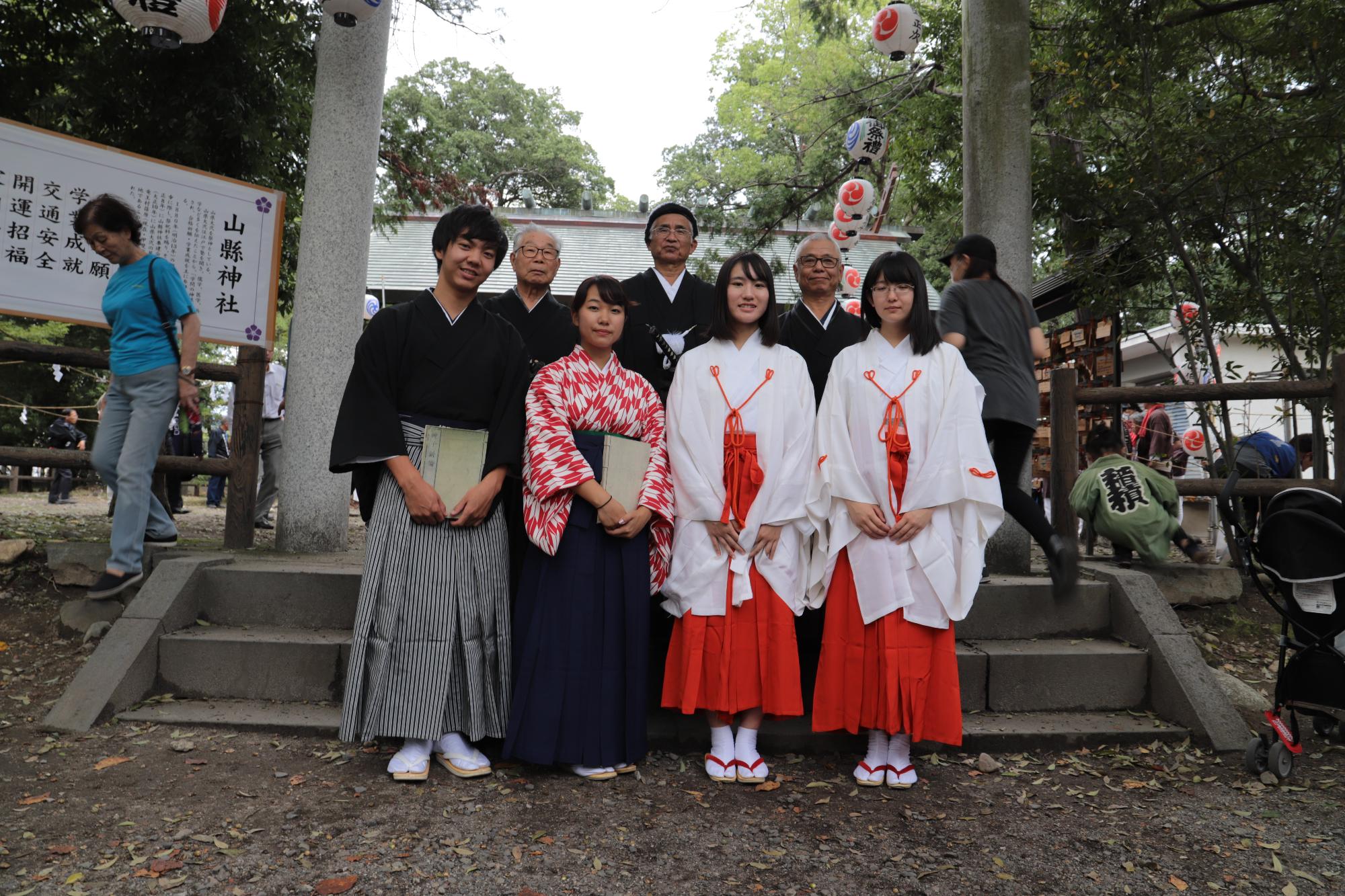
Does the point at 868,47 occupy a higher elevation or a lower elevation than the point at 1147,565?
higher

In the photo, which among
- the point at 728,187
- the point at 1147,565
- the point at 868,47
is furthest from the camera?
the point at 868,47

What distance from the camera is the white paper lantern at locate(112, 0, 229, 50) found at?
16.2ft

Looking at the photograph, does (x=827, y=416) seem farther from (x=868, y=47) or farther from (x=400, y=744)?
(x=868, y=47)

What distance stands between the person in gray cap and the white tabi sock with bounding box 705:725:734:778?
1.80 m

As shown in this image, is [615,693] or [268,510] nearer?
[615,693]

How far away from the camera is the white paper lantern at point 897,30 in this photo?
330 inches

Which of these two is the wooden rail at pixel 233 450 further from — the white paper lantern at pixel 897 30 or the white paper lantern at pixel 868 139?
the white paper lantern at pixel 868 139

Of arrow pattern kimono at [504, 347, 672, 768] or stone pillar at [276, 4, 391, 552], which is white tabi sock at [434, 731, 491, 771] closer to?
arrow pattern kimono at [504, 347, 672, 768]

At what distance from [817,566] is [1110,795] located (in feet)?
4.55

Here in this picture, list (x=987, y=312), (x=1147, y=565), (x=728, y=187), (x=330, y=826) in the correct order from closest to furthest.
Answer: (x=330, y=826) → (x=987, y=312) → (x=1147, y=565) → (x=728, y=187)

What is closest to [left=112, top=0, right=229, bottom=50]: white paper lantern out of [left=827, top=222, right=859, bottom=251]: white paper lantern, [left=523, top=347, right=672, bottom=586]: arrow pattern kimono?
[left=523, top=347, right=672, bottom=586]: arrow pattern kimono

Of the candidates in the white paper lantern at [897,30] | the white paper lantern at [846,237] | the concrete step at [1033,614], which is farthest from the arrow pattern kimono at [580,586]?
the white paper lantern at [846,237]

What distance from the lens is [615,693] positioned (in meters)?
3.32

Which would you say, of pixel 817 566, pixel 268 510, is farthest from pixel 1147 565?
pixel 268 510
